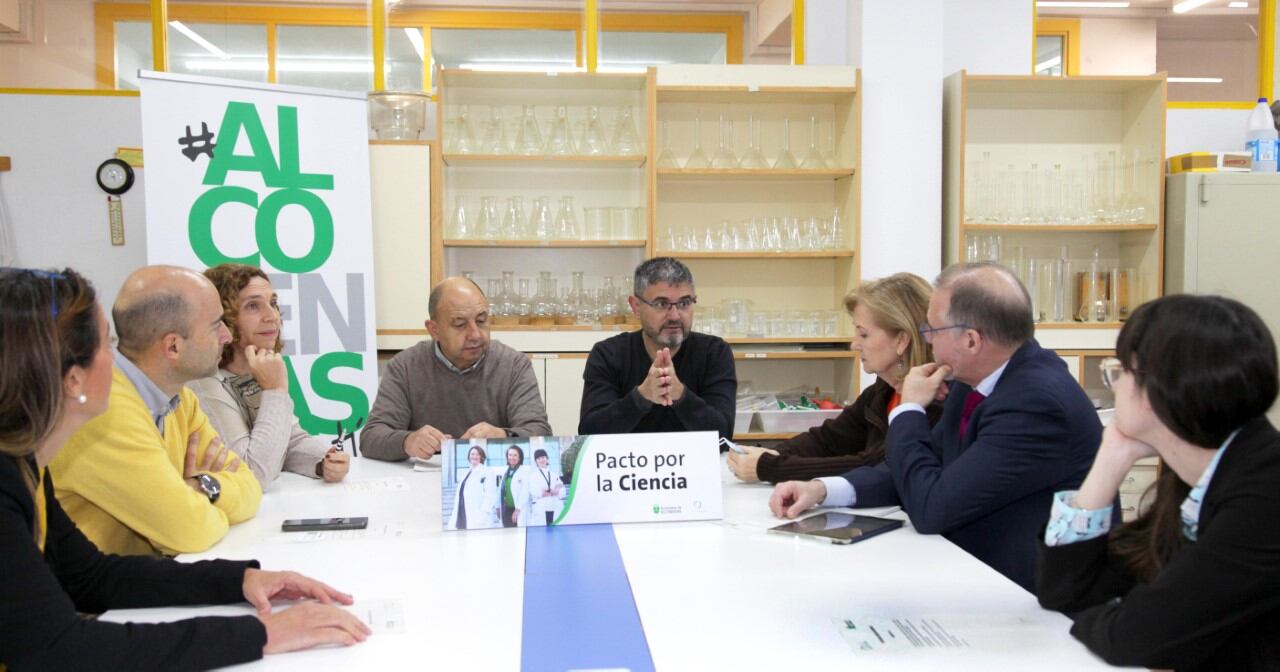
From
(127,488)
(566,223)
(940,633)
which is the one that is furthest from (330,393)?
(940,633)

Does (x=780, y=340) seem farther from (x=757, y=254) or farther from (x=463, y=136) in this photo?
(x=463, y=136)

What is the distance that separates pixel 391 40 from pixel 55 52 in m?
1.65

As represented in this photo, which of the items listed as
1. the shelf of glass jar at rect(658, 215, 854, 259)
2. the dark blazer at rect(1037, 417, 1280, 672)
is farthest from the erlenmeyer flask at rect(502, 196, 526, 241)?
the dark blazer at rect(1037, 417, 1280, 672)

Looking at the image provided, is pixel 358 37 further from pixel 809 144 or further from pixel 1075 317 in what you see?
pixel 1075 317

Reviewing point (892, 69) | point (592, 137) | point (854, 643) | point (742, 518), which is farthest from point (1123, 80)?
point (854, 643)

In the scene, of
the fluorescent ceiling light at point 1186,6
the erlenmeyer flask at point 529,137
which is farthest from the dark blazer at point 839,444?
the fluorescent ceiling light at point 1186,6

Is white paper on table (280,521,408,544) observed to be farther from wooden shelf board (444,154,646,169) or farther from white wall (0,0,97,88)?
white wall (0,0,97,88)

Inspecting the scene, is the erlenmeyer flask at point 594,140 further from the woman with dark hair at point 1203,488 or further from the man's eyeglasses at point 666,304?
the woman with dark hair at point 1203,488

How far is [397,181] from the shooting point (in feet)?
15.9

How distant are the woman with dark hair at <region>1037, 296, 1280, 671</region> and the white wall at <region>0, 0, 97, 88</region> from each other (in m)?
5.22

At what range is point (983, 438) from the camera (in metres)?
2.11

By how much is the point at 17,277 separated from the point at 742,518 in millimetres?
1489

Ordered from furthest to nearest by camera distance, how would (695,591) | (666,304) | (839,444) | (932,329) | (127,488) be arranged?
Result: (666,304), (839,444), (932,329), (127,488), (695,591)

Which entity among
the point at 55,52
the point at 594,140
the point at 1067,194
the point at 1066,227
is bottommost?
the point at 1066,227
